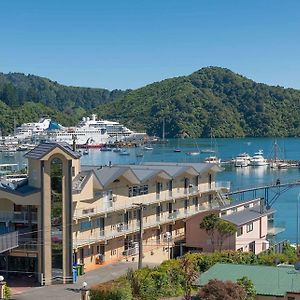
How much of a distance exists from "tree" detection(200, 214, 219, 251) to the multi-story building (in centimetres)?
223

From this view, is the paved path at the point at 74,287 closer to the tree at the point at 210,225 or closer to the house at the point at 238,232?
the tree at the point at 210,225

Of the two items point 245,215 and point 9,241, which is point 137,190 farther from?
point 9,241

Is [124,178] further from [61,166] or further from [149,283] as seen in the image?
[149,283]

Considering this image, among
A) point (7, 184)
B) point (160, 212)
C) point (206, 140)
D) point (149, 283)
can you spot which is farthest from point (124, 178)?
point (206, 140)

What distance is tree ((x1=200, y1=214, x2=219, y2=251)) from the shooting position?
28.9m

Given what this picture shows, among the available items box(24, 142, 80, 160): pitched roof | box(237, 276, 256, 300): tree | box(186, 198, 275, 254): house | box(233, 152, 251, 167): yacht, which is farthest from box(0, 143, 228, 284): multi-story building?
box(233, 152, 251, 167): yacht

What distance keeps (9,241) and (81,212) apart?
3.20 metres

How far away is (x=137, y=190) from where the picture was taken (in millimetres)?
29750

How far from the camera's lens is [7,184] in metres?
25.6

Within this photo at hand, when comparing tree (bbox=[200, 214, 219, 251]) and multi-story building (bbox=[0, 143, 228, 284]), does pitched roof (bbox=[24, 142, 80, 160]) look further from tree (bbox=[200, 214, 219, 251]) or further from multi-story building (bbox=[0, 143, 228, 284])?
tree (bbox=[200, 214, 219, 251])

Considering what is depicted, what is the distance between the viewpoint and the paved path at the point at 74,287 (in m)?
21.4

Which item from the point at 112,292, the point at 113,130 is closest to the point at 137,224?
the point at 112,292

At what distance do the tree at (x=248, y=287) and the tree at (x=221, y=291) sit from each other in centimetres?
120

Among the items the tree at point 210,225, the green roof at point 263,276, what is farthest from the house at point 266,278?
the tree at point 210,225
